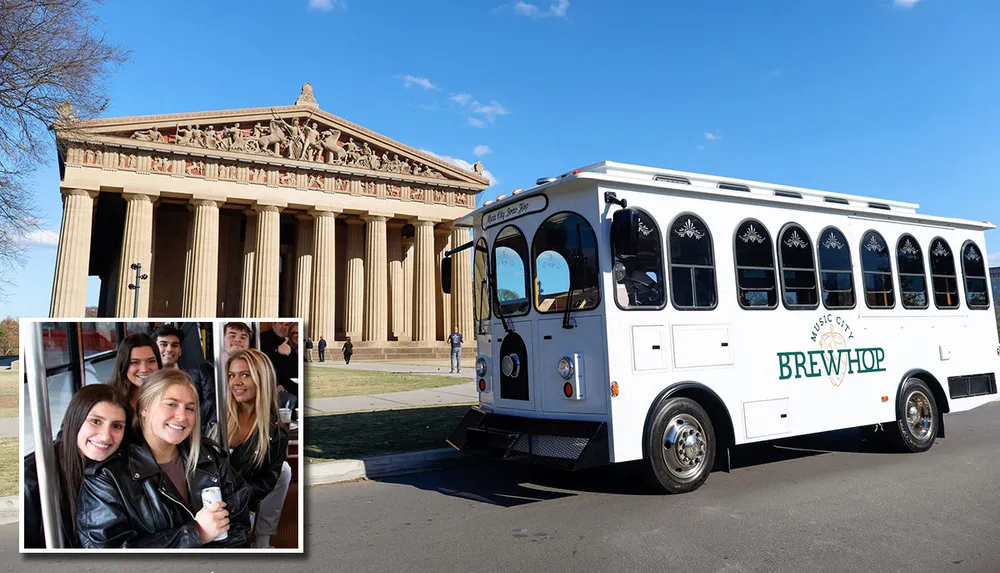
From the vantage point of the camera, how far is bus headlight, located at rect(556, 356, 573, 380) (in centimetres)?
563

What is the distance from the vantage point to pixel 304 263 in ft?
140

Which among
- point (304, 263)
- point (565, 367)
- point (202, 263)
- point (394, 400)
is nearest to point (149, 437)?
point (565, 367)

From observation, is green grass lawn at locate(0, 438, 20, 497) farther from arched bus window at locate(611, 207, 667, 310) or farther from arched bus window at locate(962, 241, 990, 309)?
arched bus window at locate(962, 241, 990, 309)

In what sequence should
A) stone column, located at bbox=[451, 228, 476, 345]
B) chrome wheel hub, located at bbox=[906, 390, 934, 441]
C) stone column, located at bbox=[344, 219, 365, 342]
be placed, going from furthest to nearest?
stone column, located at bbox=[451, 228, 476, 345], stone column, located at bbox=[344, 219, 365, 342], chrome wheel hub, located at bbox=[906, 390, 934, 441]

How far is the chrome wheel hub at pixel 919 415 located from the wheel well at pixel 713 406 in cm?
326

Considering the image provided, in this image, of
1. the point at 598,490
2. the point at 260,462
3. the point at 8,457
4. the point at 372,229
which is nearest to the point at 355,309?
the point at 372,229

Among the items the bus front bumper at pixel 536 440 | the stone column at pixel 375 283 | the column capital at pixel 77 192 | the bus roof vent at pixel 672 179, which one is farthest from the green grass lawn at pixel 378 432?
the column capital at pixel 77 192

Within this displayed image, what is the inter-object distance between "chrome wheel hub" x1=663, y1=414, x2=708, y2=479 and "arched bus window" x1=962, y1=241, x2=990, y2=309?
5.69 metres

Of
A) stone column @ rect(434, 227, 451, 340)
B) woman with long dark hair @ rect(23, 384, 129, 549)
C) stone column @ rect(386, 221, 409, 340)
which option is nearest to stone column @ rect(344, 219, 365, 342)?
stone column @ rect(386, 221, 409, 340)

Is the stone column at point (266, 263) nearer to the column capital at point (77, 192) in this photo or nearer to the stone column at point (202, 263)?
the stone column at point (202, 263)

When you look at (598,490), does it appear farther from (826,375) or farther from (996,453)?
(996,453)

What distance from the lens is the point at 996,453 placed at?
7656 millimetres

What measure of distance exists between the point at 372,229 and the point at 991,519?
133 feet

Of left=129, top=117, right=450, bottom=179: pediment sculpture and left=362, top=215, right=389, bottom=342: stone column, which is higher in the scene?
left=129, top=117, right=450, bottom=179: pediment sculpture
